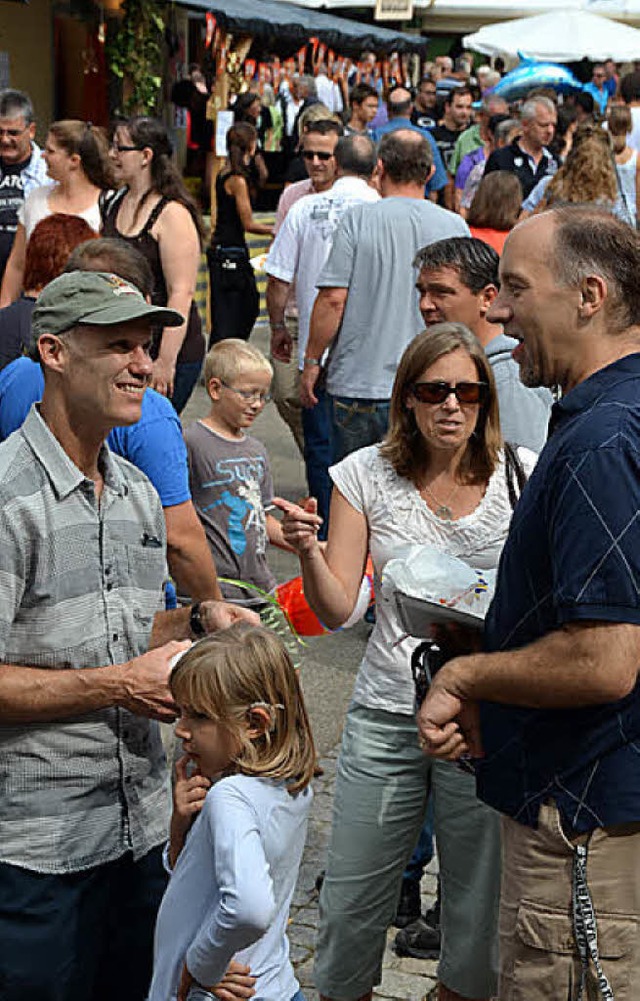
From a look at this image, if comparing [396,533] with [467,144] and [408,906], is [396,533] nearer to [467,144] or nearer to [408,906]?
[408,906]

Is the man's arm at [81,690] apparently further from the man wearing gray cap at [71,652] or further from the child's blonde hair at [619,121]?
the child's blonde hair at [619,121]

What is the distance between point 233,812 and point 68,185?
5.54 m

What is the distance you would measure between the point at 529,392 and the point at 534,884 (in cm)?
207

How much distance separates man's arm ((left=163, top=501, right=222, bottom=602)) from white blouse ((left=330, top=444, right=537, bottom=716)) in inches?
16.6

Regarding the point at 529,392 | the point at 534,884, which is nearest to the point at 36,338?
the point at 534,884

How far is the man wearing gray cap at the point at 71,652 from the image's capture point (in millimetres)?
3090

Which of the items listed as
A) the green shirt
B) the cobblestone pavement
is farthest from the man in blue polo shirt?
the green shirt

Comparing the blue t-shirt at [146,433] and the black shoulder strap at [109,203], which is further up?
the blue t-shirt at [146,433]

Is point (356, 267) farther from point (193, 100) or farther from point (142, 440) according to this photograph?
point (193, 100)

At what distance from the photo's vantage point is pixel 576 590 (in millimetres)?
2596

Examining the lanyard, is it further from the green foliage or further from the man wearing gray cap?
the green foliage

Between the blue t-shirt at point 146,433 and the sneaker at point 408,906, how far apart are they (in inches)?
60.6

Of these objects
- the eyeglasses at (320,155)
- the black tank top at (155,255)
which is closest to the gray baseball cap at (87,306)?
the black tank top at (155,255)

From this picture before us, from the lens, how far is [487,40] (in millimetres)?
28312
